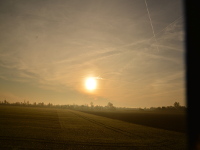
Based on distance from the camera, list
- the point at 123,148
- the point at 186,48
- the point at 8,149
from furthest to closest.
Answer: the point at 123,148 → the point at 8,149 → the point at 186,48

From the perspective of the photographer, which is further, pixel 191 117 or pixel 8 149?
pixel 8 149

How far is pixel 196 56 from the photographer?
15.0 feet

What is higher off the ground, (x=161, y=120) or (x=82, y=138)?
(x=82, y=138)

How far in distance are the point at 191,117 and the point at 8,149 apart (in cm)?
1359

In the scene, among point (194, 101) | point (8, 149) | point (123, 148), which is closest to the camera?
point (194, 101)

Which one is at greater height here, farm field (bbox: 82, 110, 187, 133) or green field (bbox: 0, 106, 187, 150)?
green field (bbox: 0, 106, 187, 150)

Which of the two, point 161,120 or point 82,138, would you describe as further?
point 161,120

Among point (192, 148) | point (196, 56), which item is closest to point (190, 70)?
point (196, 56)

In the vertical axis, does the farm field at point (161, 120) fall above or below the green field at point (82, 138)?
below

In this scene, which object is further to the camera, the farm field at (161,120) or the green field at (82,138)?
the farm field at (161,120)

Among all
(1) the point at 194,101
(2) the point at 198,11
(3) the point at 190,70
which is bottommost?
(1) the point at 194,101

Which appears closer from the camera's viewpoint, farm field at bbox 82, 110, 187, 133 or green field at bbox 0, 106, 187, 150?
green field at bbox 0, 106, 187, 150

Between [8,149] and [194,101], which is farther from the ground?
[194,101]

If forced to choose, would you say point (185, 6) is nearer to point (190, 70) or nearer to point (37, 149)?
point (190, 70)
